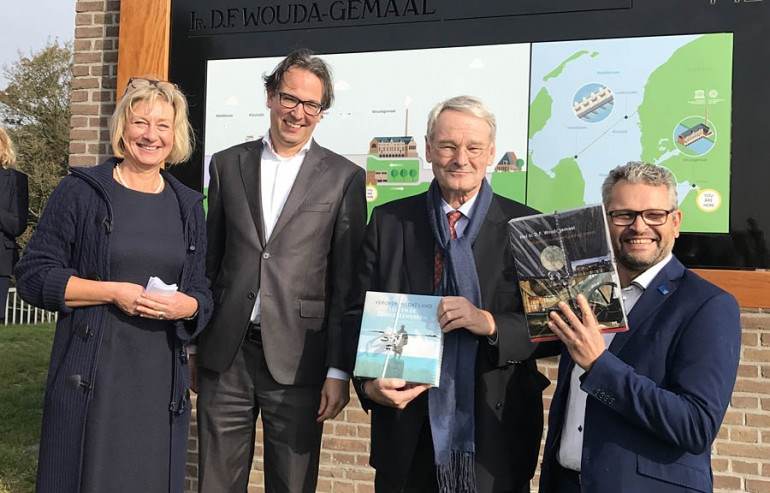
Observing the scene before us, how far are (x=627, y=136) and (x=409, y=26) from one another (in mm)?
1509

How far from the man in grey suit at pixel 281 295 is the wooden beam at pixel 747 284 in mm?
2250

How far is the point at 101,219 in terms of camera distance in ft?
8.54

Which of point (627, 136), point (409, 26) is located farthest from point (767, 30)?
point (409, 26)

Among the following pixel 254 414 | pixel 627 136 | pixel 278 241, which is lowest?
pixel 254 414

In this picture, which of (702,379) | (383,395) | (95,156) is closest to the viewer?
(702,379)

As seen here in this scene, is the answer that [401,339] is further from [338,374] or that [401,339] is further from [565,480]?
[565,480]

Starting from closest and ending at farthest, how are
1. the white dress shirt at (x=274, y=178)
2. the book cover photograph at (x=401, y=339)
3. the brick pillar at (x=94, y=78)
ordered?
the book cover photograph at (x=401, y=339)
the white dress shirt at (x=274, y=178)
the brick pillar at (x=94, y=78)

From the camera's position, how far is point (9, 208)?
589cm

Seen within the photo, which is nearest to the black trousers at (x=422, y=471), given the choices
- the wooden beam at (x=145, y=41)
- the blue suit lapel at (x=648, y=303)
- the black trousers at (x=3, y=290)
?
the blue suit lapel at (x=648, y=303)

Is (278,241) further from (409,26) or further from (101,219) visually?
(409,26)

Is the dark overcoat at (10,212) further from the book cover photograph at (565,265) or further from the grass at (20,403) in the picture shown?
the book cover photograph at (565,265)

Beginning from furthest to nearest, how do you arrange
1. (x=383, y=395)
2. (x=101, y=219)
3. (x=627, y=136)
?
(x=627, y=136), (x=101, y=219), (x=383, y=395)

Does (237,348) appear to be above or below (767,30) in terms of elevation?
below

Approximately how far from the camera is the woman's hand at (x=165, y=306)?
8.34ft
